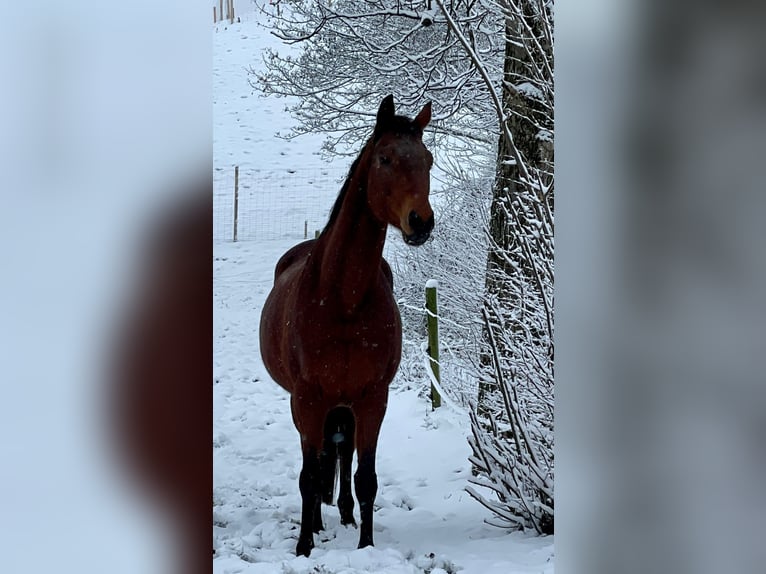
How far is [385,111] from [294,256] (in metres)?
0.42

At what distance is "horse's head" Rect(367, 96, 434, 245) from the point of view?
1.81 meters

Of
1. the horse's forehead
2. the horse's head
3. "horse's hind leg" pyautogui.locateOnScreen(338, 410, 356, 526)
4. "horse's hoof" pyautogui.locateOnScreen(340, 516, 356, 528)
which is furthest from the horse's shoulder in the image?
"horse's hoof" pyautogui.locateOnScreen(340, 516, 356, 528)

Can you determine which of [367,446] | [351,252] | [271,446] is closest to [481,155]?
[351,252]

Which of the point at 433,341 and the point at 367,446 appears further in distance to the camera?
the point at 433,341

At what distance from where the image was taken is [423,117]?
6.17 ft

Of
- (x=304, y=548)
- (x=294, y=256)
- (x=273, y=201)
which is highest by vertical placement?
(x=273, y=201)

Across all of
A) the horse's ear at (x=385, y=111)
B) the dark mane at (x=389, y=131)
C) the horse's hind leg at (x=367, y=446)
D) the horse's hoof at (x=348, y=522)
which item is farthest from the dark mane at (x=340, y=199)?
the horse's hoof at (x=348, y=522)

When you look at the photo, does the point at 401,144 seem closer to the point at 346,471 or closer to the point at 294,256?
the point at 294,256

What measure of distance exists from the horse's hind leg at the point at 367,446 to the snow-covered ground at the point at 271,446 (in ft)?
0.07

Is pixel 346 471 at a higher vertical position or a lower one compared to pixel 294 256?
lower
